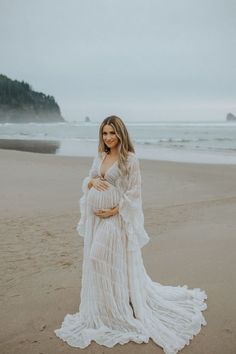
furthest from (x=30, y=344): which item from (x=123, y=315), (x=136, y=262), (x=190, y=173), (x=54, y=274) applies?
(x=190, y=173)

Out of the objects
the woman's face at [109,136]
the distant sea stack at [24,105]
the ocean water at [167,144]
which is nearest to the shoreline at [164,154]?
the ocean water at [167,144]

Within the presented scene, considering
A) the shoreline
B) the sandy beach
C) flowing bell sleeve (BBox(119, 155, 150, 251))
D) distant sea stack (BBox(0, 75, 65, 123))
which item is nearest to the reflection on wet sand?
the shoreline

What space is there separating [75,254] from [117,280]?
2.10m

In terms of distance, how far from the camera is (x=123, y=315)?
3203 millimetres

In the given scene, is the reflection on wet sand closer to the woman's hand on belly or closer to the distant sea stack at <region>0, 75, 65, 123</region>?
the woman's hand on belly

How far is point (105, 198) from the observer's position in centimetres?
315

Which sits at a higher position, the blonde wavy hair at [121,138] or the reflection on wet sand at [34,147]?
the blonde wavy hair at [121,138]

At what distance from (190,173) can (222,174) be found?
3.50ft

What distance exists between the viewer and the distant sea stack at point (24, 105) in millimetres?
101787

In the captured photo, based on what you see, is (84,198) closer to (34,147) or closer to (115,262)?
(115,262)

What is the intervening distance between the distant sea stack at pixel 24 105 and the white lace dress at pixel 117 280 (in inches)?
3845

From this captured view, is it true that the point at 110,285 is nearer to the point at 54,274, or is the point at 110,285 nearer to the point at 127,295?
the point at 127,295

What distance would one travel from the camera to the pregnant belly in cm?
315

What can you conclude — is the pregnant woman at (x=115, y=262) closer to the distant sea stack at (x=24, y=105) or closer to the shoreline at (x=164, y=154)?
the shoreline at (x=164, y=154)
